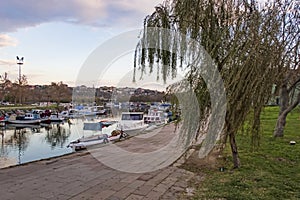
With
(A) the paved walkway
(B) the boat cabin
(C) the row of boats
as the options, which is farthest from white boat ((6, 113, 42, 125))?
(A) the paved walkway

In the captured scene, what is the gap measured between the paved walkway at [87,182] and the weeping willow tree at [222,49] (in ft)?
3.81

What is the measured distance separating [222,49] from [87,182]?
11.6 feet

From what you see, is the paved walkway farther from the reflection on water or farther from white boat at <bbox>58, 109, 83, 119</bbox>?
white boat at <bbox>58, 109, 83, 119</bbox>

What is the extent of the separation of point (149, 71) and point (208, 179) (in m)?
2.38

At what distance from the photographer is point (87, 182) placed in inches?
203

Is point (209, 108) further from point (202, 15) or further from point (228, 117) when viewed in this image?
point (202, 15)

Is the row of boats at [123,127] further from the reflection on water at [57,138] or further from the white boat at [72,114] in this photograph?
the white boat at [72,114]

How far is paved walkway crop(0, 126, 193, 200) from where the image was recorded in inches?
172

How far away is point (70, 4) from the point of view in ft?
36.4

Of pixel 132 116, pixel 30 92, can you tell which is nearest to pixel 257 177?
pixel 132 116

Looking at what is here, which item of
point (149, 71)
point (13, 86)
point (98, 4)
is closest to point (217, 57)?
point (149, 71)

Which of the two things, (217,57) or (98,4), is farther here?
(98,4)

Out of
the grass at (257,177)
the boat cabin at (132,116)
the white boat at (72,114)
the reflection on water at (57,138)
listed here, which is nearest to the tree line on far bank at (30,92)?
the white boat at (72,114)

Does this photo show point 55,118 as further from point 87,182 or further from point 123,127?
point 87,182
